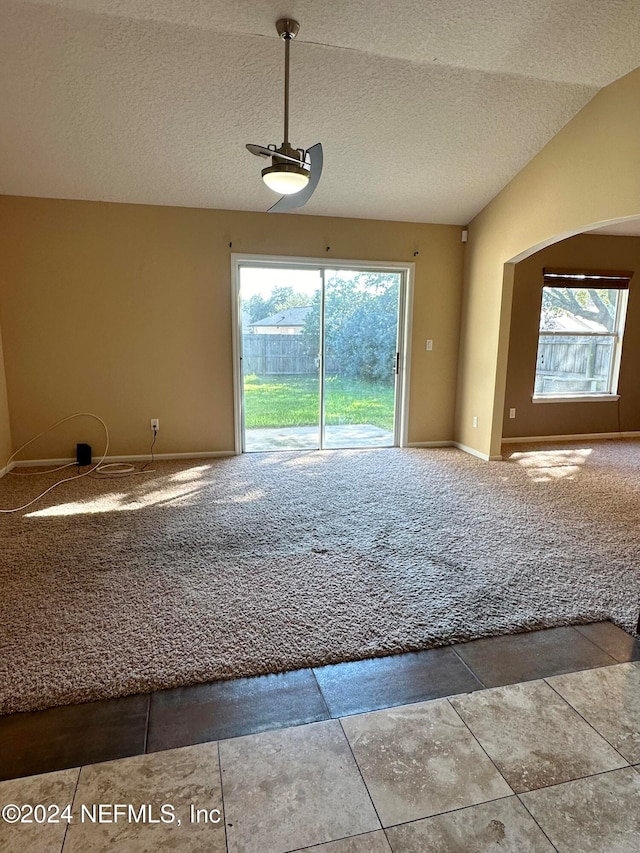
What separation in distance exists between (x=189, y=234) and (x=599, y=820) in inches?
196

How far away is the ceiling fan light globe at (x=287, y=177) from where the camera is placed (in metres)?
2.44

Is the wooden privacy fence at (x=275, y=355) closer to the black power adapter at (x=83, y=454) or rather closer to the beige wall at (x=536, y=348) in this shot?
the black power adapter at (x=83, y=454)

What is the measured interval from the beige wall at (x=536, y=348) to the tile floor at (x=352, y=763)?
4370 millimetres

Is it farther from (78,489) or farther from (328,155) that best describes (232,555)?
(328,155)

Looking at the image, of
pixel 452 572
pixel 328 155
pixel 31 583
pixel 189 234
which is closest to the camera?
pixel 31 583

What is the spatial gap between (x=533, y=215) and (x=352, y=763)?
4.44 m

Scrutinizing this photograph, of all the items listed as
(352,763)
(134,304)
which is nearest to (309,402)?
(134,304)

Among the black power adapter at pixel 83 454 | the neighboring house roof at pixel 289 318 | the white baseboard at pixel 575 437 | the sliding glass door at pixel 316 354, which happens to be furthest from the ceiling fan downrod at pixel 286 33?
the white baseboard at pixel 575 437

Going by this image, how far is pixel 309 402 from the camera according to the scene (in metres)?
5.29

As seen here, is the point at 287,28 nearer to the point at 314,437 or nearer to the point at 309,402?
the point at 309,402

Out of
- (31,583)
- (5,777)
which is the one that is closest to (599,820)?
(5,777)

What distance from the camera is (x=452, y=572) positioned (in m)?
2.61

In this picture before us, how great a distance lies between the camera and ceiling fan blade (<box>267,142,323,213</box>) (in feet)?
8.16

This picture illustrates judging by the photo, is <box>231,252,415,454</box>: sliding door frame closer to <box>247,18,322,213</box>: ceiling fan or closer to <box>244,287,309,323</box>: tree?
<box>244,287,309,323</box>: tree
